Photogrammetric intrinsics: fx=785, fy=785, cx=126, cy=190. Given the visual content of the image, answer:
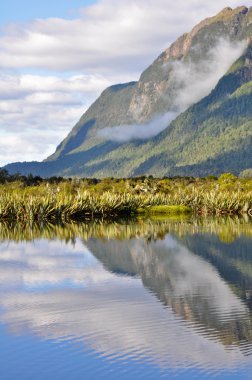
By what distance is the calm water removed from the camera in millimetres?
10398

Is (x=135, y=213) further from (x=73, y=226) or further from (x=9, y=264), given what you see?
(x=9, y=264)

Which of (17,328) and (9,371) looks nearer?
(9,371)

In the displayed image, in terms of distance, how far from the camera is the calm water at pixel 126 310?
34.1ft

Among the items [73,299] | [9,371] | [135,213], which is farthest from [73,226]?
[9,371]

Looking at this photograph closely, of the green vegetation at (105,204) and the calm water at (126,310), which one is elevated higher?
the green vegetation at (105,204)

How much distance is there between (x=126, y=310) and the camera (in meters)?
13.9

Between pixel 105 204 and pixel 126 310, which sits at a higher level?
pixel 105 204

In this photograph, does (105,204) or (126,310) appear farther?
(105,204)

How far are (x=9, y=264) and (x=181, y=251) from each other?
558 centimetres

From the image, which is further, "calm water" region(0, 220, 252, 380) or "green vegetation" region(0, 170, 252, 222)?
"green vegetation" region(0, 170, 252, 222)

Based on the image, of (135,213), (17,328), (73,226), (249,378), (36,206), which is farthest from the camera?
(135,213)

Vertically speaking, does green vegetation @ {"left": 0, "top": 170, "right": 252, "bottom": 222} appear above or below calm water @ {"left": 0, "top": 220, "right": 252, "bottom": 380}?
above

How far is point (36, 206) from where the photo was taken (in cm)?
3944

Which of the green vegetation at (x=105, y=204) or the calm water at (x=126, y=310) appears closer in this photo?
the calm water at (x=126, y=310)
